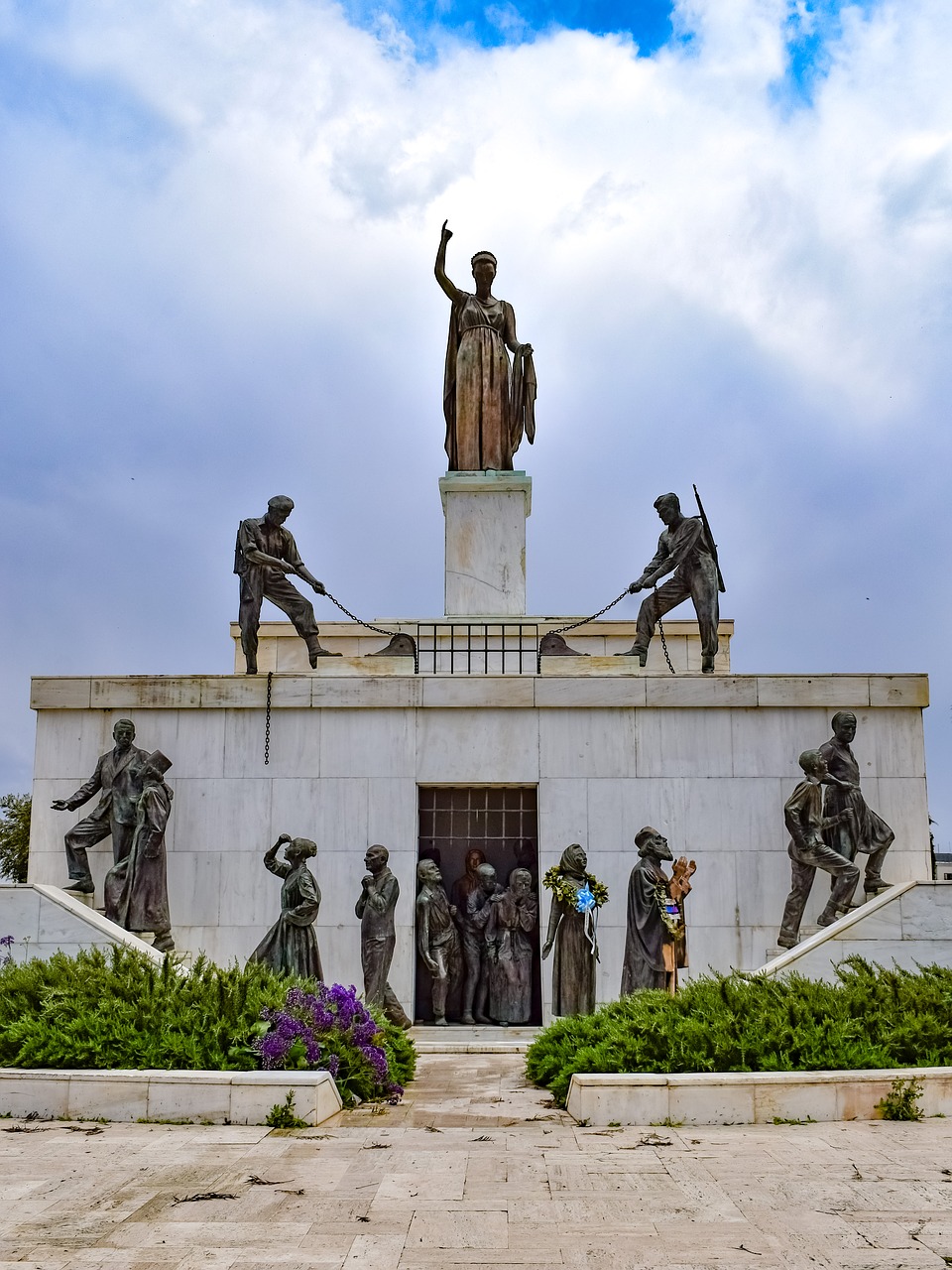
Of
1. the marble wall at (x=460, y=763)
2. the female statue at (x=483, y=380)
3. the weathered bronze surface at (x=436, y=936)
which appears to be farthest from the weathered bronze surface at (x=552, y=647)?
the female statue at (x=483, y=380)

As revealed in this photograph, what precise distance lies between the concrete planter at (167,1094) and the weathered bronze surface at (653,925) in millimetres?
4554

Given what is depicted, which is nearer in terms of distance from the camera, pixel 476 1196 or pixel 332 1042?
pixel 476 1196

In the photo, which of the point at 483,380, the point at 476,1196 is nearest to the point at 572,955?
the point at 476,1196

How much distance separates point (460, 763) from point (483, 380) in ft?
26.7

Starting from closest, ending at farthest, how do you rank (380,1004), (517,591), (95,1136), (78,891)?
(95,1136) < (380,1004) < (78,891) < (517,591)

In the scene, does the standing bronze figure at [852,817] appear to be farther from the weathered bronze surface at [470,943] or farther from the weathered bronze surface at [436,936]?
the weathered bronze surface at [436,936]

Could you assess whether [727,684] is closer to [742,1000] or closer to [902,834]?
[902,834]

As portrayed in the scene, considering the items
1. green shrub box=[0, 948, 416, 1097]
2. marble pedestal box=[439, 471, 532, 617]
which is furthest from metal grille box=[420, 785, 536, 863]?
green shrub box=[0, 948, 416, 1097]

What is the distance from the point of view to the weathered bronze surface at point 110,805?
1602 centimetres

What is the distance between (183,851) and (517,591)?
23.1ft

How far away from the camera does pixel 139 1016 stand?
957 cm

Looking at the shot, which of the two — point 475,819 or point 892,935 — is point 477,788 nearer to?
point 475,819

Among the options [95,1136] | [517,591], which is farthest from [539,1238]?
[517,591]

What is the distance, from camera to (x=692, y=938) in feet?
53.2
